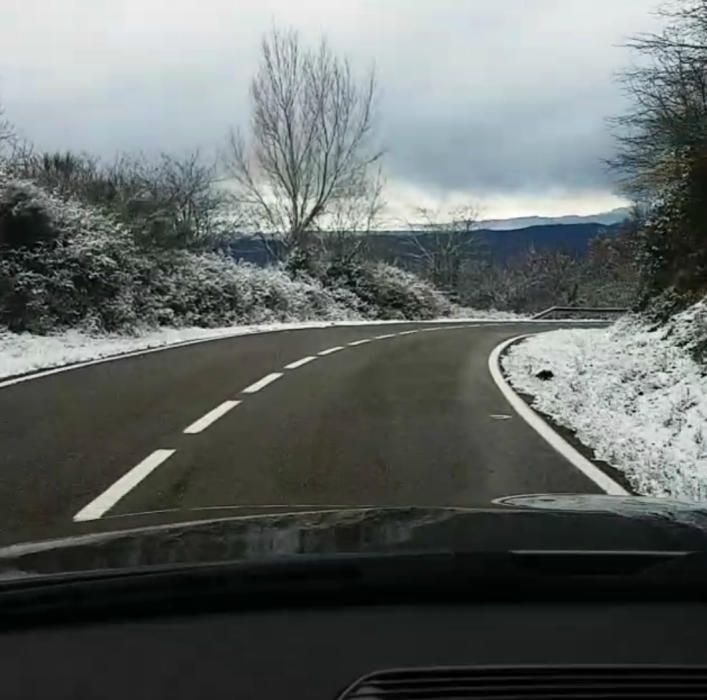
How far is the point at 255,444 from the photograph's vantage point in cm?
903

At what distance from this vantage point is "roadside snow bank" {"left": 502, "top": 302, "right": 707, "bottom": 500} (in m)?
8.31

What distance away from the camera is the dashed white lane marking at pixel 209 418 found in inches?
387

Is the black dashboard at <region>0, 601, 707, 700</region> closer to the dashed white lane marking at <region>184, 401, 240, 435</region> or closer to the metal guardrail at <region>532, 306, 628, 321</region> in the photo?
the dashed white lane marking at <region>184, 401, 240, 435</region>

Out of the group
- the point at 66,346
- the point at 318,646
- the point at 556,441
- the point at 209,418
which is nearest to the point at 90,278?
the point at 66,346

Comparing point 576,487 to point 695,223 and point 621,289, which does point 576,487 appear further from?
point 621,289

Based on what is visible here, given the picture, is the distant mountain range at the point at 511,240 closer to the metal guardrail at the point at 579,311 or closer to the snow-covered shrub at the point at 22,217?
the metal guardrail at the point at 579,311

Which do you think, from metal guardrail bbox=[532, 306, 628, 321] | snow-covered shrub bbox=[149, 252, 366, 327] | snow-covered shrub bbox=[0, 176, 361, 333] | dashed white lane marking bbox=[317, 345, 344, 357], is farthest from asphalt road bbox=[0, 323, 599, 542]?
metal guardrail bbox=[532, 306, 628, 321]

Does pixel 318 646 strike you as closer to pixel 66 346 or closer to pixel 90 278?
pixel 66 346

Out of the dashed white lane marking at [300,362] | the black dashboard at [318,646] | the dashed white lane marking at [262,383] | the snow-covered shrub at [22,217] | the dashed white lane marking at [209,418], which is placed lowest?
the dashed white lane marking at [300,362]

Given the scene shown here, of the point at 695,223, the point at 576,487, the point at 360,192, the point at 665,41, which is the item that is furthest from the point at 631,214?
the point at 576,487

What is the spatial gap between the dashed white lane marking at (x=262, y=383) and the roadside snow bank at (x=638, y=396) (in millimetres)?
3504

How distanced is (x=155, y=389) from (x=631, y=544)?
10.9 metres

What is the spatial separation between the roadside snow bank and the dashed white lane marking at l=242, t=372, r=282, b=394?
3504 mm

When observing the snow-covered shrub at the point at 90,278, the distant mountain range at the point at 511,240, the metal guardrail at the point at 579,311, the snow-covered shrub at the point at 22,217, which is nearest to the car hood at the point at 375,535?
the snow-covered shrub at the point at 90,278
